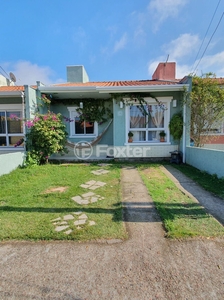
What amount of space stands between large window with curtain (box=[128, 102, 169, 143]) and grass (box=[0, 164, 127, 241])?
11.1 ft

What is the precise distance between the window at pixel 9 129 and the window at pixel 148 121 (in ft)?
20.1

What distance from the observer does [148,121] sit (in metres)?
8.12

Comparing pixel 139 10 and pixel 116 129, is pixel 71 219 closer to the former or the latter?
pixel 116 129

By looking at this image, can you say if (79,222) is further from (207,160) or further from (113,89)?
(113,89)

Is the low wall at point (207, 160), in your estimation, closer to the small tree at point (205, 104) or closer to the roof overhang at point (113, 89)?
the small tree at point (205, 104)

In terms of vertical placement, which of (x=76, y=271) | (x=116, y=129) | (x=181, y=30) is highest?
(x=181, y=30)

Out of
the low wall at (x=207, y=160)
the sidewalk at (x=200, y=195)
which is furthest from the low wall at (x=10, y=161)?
the low wall at (x=207, y=160)

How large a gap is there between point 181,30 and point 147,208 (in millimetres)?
11256

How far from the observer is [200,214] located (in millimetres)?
3090

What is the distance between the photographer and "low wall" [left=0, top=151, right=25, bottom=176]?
18.4 ft

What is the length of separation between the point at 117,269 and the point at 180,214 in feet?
5.74

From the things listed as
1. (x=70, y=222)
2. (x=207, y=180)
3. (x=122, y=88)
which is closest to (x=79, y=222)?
(x=70, y=222)

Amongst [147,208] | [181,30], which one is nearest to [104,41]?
[181,30]

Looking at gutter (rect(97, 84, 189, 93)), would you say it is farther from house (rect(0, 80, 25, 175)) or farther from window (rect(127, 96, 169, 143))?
house (rect(0, 80, 25, 175))
